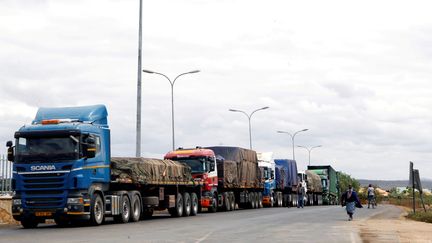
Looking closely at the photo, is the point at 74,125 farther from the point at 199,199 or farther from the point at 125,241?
the point at 199,199

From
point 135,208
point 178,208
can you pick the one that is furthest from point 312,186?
point 135,208

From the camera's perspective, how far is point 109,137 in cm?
2512

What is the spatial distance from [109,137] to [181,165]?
27.2 feet

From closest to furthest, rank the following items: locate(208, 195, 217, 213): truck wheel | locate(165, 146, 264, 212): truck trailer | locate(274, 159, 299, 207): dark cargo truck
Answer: locate(165, 146, 264, 212): truck trailer → locate(208, 195, 217, 213): truck wheel → locate(274, 159, 299, 207): dark cargo truck

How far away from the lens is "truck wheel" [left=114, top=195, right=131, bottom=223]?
1031 inches

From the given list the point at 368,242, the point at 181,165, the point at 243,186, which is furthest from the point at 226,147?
the point at 368,242

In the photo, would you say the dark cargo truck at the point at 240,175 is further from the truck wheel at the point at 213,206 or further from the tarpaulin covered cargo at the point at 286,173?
the tarpaulin covered cargo at the point at 286,173

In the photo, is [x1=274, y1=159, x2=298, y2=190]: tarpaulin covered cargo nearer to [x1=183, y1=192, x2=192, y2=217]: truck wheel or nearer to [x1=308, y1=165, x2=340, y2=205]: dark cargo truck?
[x1=308, y1=165, x2=340, y2=205]: dark cargo truck

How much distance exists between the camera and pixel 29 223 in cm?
2452

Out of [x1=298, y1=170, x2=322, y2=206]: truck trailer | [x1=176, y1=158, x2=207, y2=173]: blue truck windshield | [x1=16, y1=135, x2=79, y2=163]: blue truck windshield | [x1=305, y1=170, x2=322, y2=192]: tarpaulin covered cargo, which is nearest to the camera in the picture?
[x1=16, y1=135, x2=79, y2=163]: blue truck windshield

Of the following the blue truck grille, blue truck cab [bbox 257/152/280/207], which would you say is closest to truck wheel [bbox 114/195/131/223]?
the blue truck grille

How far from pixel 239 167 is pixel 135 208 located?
16492mm

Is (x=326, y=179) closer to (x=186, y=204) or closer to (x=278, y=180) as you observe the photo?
(x=278, y=180)

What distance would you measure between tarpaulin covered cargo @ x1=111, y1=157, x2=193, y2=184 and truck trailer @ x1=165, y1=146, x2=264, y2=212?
127 inches
